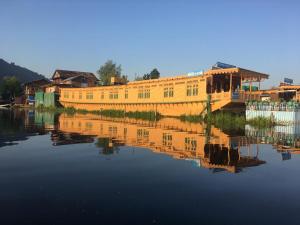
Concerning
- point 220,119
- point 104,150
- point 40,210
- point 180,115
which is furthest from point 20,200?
point 180,115

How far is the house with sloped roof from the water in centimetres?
5516

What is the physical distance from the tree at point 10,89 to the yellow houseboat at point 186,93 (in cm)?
Result: 3568

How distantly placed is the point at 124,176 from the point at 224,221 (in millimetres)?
3606

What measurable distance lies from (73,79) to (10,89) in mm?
19889

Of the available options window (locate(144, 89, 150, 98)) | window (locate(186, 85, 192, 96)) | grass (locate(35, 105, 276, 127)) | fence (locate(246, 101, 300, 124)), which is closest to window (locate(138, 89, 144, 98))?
window (locate(144, 89, 150, 98))

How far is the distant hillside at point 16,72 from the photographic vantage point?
150 metres

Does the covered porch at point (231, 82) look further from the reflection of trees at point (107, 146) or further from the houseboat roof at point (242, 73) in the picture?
the reflection of trees at point (107, 146)

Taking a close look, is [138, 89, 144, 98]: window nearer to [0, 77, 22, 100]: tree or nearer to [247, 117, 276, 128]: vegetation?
[247, 117, 276, 128]: vegetation

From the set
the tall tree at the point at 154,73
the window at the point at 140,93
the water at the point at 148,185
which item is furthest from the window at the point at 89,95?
the water at the point at 148,185

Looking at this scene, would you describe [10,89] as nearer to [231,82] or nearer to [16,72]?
[231,82]

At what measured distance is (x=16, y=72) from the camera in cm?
16000

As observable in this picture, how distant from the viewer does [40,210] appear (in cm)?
569

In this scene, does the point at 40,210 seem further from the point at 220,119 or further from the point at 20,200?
the point at 220,119

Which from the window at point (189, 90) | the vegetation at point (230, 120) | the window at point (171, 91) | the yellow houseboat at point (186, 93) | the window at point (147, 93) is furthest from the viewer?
the window at point (147, 93)
